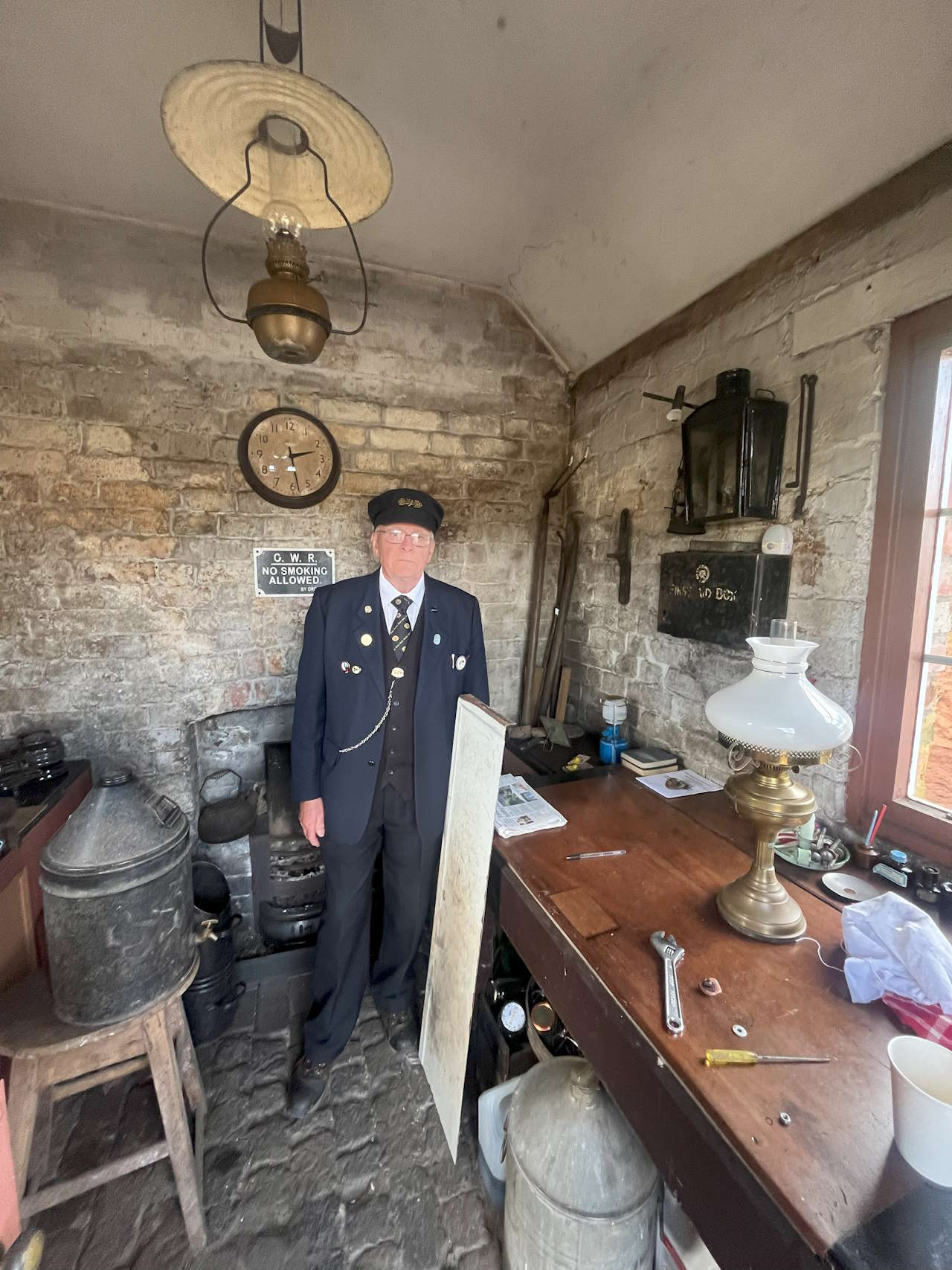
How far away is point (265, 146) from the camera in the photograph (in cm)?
108

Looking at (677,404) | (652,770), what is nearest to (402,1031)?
(652,770)

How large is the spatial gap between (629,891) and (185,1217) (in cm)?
142

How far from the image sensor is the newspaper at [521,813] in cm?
160

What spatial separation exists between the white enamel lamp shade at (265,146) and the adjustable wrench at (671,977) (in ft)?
5.53

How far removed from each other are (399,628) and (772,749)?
3.94ft

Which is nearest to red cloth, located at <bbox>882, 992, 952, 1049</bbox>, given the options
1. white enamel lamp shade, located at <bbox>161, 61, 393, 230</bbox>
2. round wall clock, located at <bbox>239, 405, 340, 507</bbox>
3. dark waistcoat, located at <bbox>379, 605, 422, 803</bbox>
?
dark waistcoat, located at <bbox>379, 605, 422, 803</bbox>

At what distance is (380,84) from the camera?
1476 mm

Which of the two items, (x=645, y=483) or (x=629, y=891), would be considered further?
(x=645, y=483)

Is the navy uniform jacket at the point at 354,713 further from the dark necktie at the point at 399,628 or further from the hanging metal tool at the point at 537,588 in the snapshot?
the hanging metal tool at the point at 537,588

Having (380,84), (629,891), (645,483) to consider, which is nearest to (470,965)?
(629,891)

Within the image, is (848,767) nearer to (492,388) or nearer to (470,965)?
(470,965)

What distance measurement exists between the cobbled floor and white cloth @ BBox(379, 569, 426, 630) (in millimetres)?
1576

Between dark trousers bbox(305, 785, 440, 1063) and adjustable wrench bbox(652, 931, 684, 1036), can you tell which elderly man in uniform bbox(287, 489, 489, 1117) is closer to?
dark trousers bbox(305, 785, 440, 1063)

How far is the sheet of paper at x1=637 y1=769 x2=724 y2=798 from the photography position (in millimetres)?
1871
